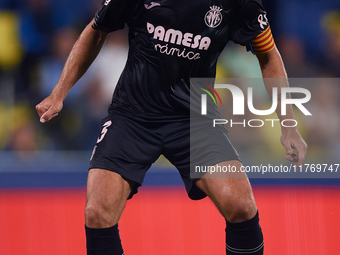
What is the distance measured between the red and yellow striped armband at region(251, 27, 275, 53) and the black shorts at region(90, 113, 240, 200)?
0.38 meters

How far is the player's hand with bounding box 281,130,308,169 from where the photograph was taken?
181 centimetres

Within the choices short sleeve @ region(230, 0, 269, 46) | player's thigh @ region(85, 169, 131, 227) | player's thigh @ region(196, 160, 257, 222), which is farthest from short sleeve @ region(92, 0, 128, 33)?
player's thigh @ region(196, 160, 257, 222)

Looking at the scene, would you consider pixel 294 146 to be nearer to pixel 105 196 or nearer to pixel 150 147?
pixel 150 147

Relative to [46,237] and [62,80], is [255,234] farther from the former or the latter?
[46,237]

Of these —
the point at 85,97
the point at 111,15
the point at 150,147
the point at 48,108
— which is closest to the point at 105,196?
the point at 150,147

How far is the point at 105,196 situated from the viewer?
159 centimetres

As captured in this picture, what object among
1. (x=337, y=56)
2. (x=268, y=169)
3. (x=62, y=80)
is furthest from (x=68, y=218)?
(x=337, y=56)

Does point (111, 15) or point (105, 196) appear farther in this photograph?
point (111, 15)

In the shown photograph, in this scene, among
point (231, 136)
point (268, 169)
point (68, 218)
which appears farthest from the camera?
point (231, 136)

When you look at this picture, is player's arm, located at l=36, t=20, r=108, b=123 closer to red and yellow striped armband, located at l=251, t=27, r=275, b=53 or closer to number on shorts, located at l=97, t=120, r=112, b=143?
number on shorts, located at l=97, t=120, r=112, b=143

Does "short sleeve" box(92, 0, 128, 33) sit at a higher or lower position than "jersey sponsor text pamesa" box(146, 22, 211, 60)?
higher

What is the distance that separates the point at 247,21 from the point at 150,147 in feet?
2.14

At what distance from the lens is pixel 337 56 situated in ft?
15.1

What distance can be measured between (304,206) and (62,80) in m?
1.92
